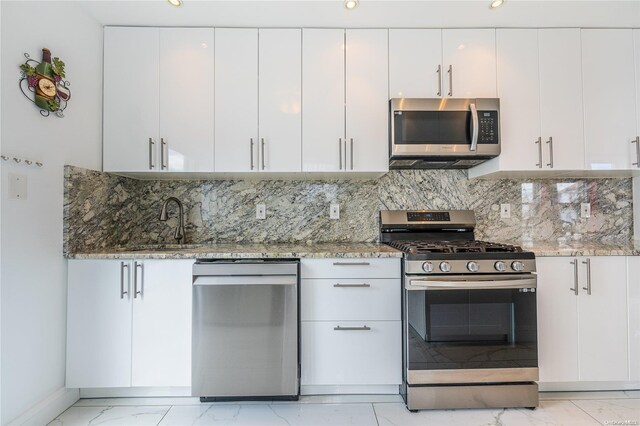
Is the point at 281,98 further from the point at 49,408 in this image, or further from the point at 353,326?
the point at 49,408

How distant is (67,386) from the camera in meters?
1.73

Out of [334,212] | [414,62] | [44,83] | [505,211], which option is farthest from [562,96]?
[44,83]

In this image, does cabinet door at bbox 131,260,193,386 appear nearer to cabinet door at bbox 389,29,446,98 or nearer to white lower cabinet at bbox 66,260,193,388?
white lower cabinet at bbox 66,260,193,388

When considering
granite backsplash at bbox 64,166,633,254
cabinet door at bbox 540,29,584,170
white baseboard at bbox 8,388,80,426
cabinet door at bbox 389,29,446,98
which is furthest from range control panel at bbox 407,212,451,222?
white baseboard at bbox 8,388,80,426

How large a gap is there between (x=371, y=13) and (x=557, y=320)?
219cm

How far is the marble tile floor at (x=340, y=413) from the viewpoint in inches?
64.1

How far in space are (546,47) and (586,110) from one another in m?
0.50

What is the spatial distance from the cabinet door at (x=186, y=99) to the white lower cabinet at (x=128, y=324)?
0.72 m

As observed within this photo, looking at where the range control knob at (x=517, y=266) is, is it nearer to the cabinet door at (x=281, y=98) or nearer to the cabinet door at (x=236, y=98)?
the cabinet door at (x=281, y=98)

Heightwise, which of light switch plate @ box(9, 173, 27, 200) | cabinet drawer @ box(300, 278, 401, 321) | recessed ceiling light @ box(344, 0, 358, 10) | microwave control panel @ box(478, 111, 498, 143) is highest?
recessed ceiling light @ box(344, 0, 358, 10)

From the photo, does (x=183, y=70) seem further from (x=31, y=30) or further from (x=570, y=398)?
(x=570, y=398)

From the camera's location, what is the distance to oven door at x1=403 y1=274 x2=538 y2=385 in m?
1.67

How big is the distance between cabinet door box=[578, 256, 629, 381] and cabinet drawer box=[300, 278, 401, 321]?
3.71ft

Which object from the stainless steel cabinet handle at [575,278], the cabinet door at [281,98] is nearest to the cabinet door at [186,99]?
the cabinet door at [281,98]
